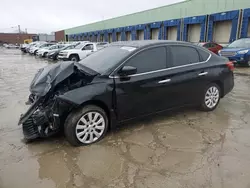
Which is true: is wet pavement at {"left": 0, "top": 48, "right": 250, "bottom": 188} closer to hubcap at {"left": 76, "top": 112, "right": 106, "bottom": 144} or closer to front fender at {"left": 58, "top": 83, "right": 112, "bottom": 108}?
hubcap at {"left": 76, "top": 112, "right": 106, "bottom": 144}

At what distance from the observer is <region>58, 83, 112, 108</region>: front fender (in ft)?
10.2

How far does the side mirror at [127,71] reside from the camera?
3.41m

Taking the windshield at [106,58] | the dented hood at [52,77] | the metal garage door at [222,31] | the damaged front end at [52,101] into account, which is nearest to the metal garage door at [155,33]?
the metal garage door at [222,31]

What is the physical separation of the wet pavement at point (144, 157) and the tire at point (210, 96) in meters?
0.36

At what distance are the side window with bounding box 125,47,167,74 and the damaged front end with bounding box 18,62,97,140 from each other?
2.46 ft

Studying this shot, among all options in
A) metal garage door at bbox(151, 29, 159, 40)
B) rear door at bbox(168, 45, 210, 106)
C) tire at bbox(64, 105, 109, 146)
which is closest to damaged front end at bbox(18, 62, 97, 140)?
tire at bbox(64, 105, 109, 146)

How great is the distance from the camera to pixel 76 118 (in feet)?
10.5

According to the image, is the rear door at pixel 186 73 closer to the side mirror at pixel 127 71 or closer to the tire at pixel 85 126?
the side mirror at pixel 127 71

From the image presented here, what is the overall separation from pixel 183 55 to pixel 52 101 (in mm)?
2640

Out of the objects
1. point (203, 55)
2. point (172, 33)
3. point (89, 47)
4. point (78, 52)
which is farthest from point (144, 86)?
point (172, 33)

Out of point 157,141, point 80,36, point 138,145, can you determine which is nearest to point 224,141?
point 157,141

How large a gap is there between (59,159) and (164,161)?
1.49 metres

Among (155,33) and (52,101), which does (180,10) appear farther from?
(52,101)

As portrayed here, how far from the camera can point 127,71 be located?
3.42 m
